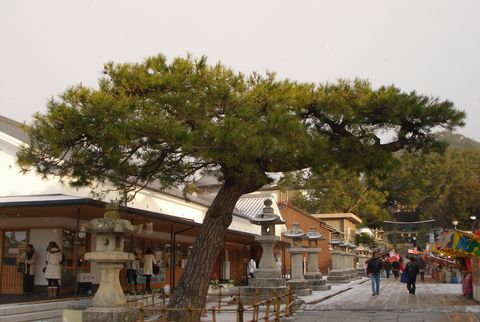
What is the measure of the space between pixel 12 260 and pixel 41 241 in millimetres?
1309

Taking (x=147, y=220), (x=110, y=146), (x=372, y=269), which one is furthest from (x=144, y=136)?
(x=372, y=269)

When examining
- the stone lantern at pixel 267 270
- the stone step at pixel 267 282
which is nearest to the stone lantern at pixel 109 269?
the stone lantern at pixel 267 270

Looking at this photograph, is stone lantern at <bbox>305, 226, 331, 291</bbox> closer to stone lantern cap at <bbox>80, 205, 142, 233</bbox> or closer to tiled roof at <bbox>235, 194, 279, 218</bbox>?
tiled roof at <bbox>235, 194, 279, 218</bbox>

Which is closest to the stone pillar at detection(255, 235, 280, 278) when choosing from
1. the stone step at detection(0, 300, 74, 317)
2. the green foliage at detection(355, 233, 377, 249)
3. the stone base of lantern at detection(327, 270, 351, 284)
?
the stone step at detection(0, 300, 74, 317)

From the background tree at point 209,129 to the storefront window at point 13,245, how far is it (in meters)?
7.52

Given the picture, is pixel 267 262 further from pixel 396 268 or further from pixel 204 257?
pixel 396 268

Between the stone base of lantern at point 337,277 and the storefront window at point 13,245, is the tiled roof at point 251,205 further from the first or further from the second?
the storefront window at point 13,245

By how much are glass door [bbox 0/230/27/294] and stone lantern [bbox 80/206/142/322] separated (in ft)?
31.3

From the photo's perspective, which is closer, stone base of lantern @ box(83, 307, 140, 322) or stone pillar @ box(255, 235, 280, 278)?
stone base of lantern @ box(83, 307, 140, 322)

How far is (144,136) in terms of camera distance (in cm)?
1126

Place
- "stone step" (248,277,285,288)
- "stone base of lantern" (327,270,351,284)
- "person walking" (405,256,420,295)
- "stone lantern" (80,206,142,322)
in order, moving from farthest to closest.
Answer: "stone base of lantern" (327,270,351,284) < "person walking" (405,256,420,295) < "stone step" (248,277,285,288) < "stone lantern" (80,206,142,322)

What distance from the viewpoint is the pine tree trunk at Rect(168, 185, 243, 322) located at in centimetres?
1246

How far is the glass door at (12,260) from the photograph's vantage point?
61.0 feet

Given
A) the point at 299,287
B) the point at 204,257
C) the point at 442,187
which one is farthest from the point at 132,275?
the point at 442,187
